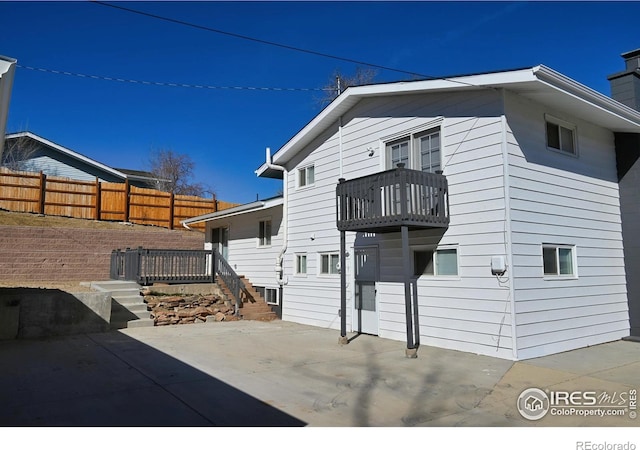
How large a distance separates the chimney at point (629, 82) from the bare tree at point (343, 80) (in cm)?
1490

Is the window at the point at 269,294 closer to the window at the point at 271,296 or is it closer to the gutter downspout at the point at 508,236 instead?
the window at the point at 271,296

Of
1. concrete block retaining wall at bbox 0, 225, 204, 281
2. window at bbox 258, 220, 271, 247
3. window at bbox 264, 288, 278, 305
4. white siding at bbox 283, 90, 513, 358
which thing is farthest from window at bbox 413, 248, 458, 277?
concrete block retaining wall at bbox 0, 225, 204, 281

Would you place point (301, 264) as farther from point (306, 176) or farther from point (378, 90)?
point (378, 90)

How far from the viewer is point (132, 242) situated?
669 inches

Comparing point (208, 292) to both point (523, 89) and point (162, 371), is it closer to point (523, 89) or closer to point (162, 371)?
point (162, 371)

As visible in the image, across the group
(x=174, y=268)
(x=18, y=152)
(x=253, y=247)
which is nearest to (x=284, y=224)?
(x=253, y=247)

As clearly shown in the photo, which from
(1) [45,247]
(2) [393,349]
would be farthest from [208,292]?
(2) [393,349]

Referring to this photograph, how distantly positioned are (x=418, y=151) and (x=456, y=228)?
78.0 inches

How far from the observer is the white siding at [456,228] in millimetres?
7703

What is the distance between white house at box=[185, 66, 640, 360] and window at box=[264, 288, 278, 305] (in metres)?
3.55

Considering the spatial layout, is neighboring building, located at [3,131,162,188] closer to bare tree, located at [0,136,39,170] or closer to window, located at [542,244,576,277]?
bare tree, located at [0,136,39,170]

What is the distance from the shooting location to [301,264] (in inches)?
507

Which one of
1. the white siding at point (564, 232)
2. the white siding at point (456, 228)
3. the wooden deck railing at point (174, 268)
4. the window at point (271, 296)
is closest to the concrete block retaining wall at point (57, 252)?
the wooden deck railing at point (174, 268)
